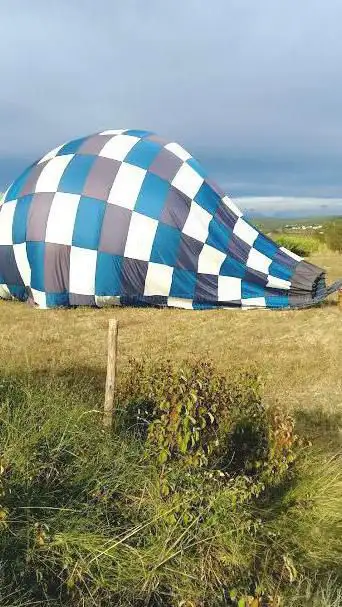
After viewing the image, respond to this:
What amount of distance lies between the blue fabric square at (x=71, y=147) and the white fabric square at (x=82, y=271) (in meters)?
2.50

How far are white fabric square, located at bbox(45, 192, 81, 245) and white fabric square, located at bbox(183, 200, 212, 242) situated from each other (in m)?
2.25

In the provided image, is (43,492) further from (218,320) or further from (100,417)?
(218,320)

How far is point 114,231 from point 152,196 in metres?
1.08

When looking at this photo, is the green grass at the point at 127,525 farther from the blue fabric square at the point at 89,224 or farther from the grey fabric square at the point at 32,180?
the grey fabric square at the point at 32,180

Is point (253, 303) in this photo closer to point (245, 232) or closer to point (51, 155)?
point (245, 232)

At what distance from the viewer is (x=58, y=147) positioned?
13.8 metres

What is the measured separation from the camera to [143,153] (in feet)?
42.3

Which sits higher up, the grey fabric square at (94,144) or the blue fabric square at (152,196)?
the grey fabric square at (94,144)

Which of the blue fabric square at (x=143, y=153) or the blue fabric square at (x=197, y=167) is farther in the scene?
the blue fabric square at (x=197, y=167)

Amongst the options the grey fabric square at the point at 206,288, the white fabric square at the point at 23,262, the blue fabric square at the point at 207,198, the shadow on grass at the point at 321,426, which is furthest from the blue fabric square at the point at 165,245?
the shadow on grass at the point at 321,426

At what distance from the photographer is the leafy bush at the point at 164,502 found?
328cm

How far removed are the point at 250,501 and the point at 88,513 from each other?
1.08m

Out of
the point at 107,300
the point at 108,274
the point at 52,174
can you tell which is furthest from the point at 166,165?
the point at 107,300

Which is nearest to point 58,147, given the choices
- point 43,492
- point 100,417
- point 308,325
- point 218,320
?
point 218,320
